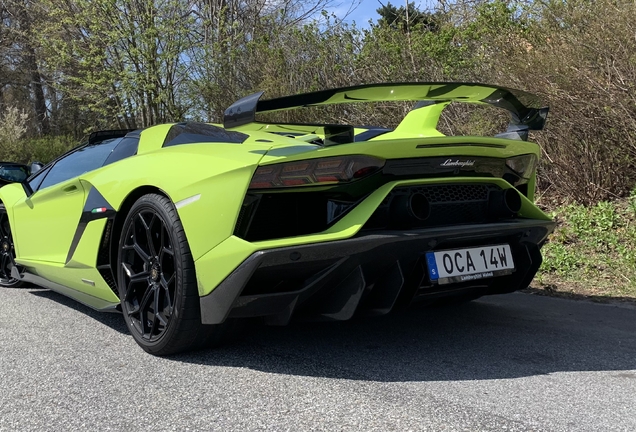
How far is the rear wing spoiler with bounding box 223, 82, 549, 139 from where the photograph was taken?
8.59 ft

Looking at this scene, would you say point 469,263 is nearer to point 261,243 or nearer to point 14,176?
point 261,243

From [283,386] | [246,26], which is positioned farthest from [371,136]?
[246,26]

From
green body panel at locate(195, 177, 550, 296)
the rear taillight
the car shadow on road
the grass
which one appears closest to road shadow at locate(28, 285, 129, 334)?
the car shadow on road

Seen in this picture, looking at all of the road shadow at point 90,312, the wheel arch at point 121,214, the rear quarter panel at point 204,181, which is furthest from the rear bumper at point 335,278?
the road shadow at point 90,312

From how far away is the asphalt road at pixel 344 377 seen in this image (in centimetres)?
220

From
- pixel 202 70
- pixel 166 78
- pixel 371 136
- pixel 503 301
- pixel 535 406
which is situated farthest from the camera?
pixel 166 78

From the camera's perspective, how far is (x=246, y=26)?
51.5ft

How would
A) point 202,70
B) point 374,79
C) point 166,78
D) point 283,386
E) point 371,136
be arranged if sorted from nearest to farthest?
point 283,386
point 371,136
point 374,79
point 202,70
point 166,78

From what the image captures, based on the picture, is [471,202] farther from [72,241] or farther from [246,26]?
[246,26]

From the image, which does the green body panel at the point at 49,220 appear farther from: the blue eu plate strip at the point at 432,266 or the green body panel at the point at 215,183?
the blue eu plate strip at the point at 432,266

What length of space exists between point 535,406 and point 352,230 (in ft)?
3.19

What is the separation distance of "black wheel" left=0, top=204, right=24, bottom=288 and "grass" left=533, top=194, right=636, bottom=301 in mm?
4323

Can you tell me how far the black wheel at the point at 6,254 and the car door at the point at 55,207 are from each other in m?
0.45

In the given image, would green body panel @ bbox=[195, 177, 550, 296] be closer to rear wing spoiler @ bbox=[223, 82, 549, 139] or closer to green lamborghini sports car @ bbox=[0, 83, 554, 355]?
green lamborghini sports car @ bbox=[0, 83, 554, 355]
